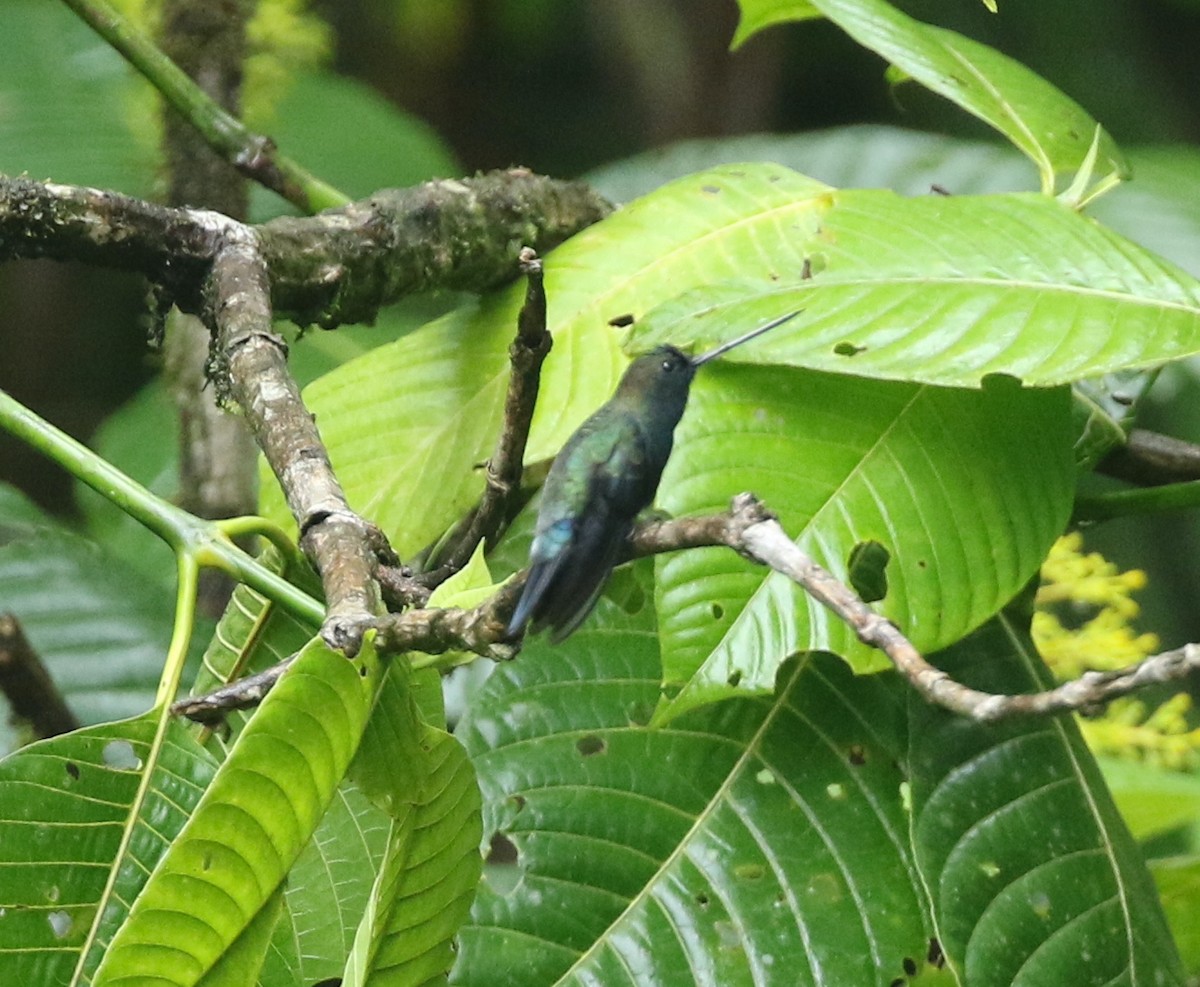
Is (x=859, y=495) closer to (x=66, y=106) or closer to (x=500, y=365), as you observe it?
(x=500, y=365)

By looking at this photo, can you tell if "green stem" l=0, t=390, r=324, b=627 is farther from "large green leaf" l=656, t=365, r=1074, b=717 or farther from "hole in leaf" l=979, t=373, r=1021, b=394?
"hole in leaf" l=979, t=373, r=1021, b=394

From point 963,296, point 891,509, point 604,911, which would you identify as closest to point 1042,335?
point 963,296

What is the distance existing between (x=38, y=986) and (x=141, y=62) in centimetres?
97

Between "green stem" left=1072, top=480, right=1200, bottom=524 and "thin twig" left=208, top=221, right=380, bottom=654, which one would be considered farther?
"green stem" left=1072, top=480, right=1200, bottom=524

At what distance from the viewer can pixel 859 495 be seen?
113cm

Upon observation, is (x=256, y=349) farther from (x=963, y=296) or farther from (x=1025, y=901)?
(x=1025, y=901)

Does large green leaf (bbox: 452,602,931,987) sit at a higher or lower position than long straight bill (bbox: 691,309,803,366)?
lower

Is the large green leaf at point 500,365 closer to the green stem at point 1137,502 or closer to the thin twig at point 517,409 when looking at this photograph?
the thin twig at point 517,409

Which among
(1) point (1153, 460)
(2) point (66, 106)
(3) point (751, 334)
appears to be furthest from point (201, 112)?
(2) point (66, 106)

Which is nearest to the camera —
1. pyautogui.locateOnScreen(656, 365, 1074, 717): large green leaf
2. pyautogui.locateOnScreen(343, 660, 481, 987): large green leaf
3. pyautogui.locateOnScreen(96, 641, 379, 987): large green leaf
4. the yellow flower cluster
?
pyautogui.locateOnScreen(96, 641, 379, 987): large green leaf

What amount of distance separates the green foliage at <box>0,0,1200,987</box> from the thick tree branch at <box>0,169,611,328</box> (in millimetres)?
84

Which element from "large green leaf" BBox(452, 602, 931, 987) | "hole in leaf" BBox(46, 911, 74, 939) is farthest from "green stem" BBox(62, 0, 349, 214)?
"hole in leaf" BBox(46, 911, 74, 939)

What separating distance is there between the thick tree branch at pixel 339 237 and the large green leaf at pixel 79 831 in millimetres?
404

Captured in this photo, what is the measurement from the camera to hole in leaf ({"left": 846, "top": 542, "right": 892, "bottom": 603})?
47.7 inches
